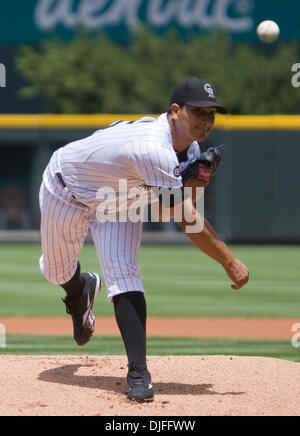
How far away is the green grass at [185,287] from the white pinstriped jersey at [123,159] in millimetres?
3917

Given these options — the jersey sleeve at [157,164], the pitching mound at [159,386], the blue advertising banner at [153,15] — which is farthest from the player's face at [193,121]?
the blue advertising banner at [153,15]

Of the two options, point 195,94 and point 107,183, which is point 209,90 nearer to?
point 195,94

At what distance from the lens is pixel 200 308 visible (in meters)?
8.26

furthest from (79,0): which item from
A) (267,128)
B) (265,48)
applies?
(267,128)

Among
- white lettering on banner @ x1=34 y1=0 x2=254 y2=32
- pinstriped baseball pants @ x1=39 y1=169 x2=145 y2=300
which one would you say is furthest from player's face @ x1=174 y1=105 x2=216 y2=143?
white lettering on banner @ x1=34 y1=0 x2=254 y2=32

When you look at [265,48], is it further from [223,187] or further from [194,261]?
[194,261]

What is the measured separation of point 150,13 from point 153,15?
0.29 ft

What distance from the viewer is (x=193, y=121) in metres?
3.78

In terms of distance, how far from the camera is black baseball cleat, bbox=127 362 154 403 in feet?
12.5

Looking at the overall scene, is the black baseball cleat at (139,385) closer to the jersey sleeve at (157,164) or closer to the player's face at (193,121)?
the jersey sleeve at (157,164)

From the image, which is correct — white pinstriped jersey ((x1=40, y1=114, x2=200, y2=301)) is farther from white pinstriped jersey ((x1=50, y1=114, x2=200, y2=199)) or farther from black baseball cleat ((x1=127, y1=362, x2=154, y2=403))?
black baseball cleat ((x1=127, y1=362, x2=154, y2=403))

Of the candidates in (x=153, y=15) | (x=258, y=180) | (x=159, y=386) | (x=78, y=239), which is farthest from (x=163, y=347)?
(x=153, y=15)

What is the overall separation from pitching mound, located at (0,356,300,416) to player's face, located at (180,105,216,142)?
116 centimetres

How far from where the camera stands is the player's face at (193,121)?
3.78m
